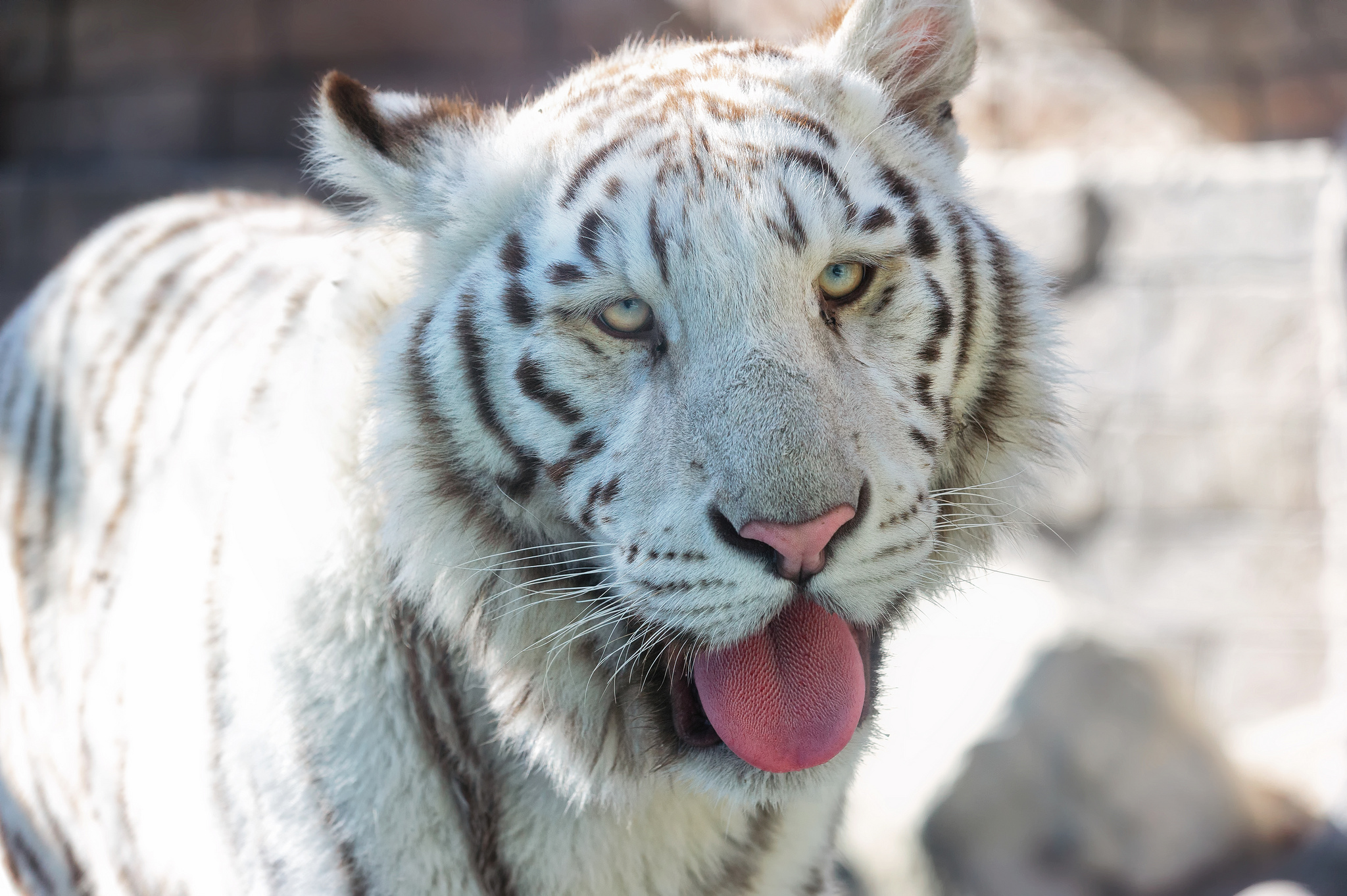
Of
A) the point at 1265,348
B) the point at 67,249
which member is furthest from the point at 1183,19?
the point at 67,249

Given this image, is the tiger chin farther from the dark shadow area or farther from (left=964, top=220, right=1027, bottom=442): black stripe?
the dark shadow area

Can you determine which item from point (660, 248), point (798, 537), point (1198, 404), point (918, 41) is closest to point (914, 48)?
point (918, 41)

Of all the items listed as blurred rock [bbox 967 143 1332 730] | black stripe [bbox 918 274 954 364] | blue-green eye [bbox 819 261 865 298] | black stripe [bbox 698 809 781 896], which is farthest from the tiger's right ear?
blurred rock [bbox 967 143 1332 730]

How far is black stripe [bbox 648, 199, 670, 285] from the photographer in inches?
48.6

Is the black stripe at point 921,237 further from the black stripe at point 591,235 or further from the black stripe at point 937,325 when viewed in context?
the black stripe at point 591,235

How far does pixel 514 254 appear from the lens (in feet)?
4.42

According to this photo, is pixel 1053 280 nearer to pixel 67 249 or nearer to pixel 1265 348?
pixel 1265 348

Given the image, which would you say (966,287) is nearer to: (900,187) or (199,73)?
(900,187)

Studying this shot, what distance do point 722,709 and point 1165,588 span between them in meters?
2.97

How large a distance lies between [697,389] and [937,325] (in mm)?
316

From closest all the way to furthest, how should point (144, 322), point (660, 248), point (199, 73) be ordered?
1. point (660, 248)
2. point (144, 322)
3. point (199, 73)

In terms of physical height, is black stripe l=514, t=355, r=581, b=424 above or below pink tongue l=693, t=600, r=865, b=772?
above

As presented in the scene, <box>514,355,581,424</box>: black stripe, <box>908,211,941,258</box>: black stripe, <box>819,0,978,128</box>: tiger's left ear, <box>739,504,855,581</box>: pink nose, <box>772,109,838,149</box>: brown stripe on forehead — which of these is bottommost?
<box>739,504,855,581</box>: pink nose

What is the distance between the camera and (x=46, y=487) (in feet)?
6.55
